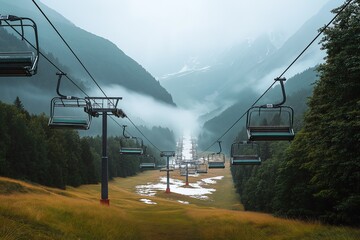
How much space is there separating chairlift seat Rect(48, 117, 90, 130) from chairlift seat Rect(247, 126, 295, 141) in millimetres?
10151

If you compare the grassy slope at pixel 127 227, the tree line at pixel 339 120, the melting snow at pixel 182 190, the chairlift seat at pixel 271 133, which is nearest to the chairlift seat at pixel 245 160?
the tree line at pixel 339 120

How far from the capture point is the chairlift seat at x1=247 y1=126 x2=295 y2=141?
20617 millimetres

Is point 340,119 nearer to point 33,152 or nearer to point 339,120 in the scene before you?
point 339,120

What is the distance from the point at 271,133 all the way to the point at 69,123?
12.3m

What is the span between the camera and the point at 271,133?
68.2 ft

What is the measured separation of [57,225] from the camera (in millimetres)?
20109

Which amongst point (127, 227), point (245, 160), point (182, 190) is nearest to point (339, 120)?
point (245, 160)

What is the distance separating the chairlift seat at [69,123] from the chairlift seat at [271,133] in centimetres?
1015

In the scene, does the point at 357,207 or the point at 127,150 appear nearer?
the point at 357,207

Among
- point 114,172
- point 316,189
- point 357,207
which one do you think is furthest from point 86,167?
point 357,207

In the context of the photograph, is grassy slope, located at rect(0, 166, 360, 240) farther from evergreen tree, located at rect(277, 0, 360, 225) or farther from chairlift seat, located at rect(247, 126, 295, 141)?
chairlift seat, located at rect(247, 126, 295, 141)

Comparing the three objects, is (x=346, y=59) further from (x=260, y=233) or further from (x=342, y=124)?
(x=260, y=233)

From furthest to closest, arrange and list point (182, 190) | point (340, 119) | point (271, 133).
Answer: point (182, 190)
point (340, 119)
point (271, 133)

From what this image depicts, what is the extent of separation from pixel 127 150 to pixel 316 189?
23055mm
